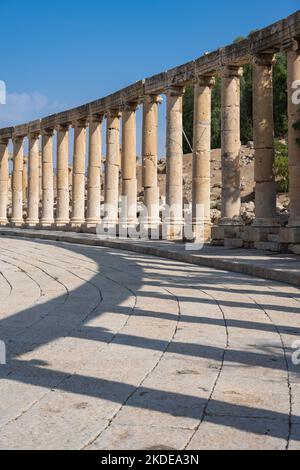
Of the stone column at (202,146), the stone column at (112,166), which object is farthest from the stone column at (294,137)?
the stone column at (112,166)

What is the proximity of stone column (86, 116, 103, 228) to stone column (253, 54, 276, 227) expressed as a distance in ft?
63.4

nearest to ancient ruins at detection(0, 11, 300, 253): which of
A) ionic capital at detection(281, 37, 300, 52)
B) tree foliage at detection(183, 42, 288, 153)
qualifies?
ionic capital at detection(281, 37, 300, 52)

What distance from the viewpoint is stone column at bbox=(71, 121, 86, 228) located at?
4678 cm

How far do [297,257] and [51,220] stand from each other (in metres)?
33.1

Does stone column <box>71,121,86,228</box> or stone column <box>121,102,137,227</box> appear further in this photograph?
stone column <box>71,121,86,228</box>

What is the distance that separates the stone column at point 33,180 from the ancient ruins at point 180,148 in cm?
9

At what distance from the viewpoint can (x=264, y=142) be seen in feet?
88.4

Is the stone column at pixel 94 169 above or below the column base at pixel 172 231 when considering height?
above

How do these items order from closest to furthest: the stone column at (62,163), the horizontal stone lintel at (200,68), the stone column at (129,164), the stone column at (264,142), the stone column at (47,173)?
the horizontal stone lintel at (200,68), the stone column at (264,142), the stone column at (129,164), the stone column at (62,163), the stone column at (47,173)

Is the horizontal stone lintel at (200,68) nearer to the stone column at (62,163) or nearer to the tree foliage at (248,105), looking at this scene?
the stone column at (62,163)

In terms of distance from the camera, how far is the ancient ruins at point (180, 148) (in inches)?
1031

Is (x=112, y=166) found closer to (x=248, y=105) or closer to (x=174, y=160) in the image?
(x=174, y=160)

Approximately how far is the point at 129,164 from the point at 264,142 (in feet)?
45.5

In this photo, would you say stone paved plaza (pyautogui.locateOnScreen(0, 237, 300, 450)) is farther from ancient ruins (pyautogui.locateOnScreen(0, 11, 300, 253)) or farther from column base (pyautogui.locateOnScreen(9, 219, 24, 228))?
column base (pyautogui.locateOnScreen(9, 219, 24, 228))
